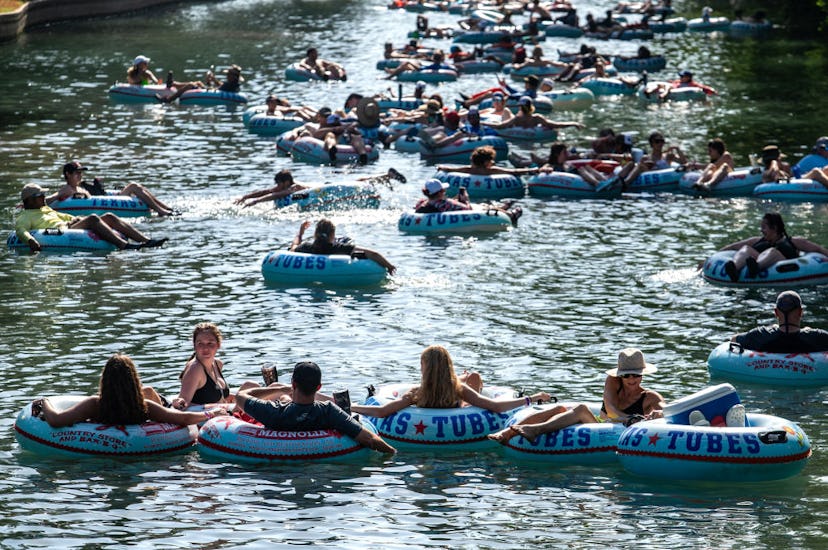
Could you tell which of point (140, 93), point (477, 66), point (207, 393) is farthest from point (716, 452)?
point (477, 66)

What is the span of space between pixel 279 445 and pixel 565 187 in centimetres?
1896

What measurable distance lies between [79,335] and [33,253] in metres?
6.13

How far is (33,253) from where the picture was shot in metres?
28.0

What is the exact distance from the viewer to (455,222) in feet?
98.3

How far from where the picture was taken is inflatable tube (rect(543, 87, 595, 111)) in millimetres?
48969

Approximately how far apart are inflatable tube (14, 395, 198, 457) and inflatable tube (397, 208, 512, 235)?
13.6 meters

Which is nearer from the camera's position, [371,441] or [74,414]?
[371,441]

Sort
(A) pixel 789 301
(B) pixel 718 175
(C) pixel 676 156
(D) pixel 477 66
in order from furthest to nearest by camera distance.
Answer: (D) pixel 477 66 → (C) pixel 676 156 → (B) pixel 718 175 → (A) pixel 789 301

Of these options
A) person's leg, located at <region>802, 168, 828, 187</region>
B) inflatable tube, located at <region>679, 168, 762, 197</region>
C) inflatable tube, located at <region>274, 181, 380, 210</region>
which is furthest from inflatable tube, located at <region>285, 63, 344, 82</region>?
person's leg, located at <region>802, 168, 828, 187</region>

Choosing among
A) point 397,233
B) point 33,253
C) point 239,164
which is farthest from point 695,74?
point 33,253

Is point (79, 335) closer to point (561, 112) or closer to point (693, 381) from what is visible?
point (693, 381)

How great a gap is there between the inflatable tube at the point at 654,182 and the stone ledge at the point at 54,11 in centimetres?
3999

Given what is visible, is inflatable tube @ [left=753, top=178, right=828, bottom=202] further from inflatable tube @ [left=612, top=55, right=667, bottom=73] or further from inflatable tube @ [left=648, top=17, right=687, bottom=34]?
inflatable tube @ [left=648, top=17, right=687, bottom=34]

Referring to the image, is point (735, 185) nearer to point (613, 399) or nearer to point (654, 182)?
point (654, 182)
